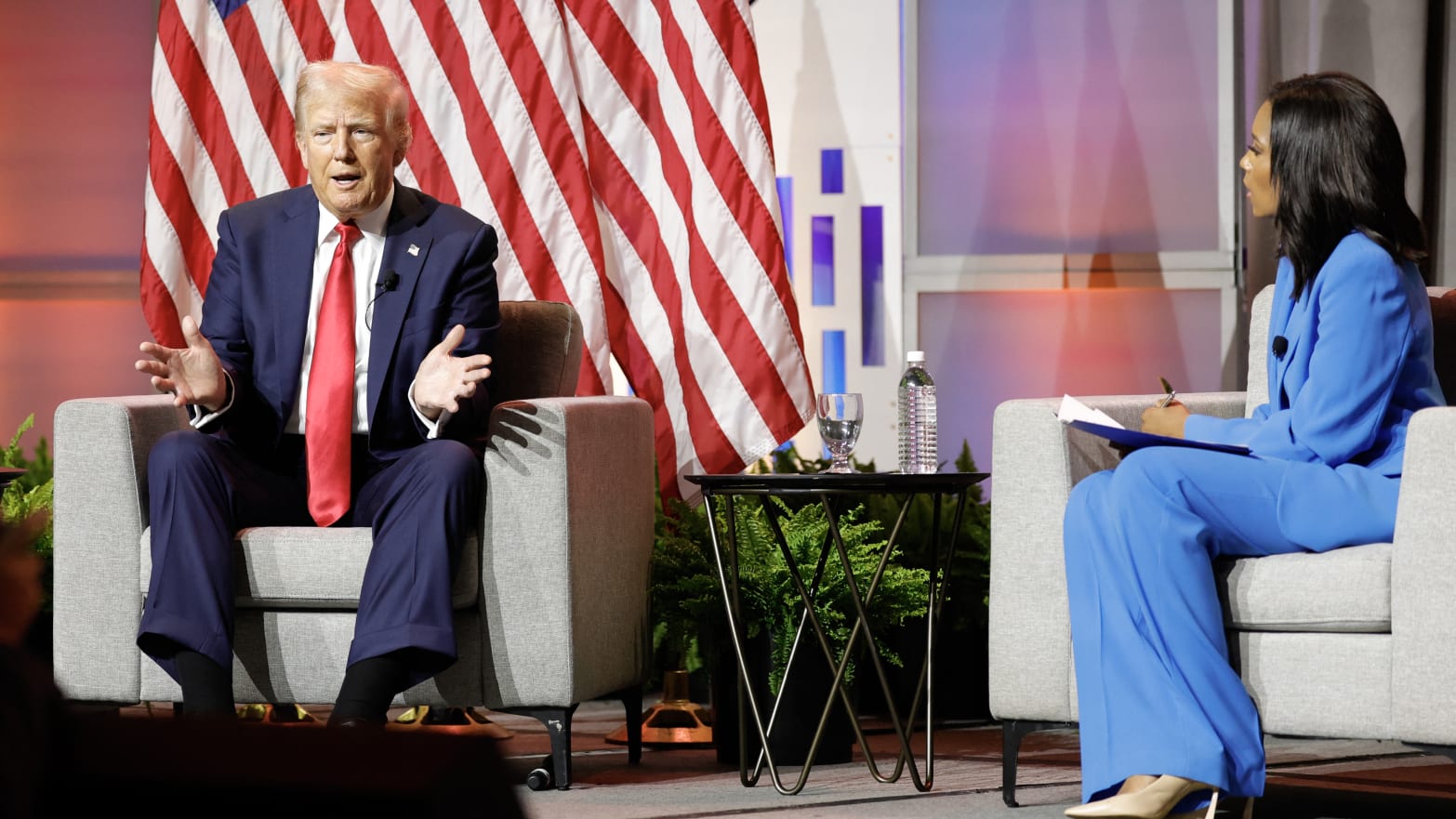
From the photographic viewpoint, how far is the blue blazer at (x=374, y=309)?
2938 millimetres

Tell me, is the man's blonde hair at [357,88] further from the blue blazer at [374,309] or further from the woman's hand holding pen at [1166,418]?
the woman's hand holding pen at [1166,418]

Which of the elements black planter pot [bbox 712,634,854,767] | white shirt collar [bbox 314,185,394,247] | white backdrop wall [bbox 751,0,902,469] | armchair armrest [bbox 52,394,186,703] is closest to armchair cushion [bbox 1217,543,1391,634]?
black planter pot [bbox 712,634,854,767]

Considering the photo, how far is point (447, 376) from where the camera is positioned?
276 cm

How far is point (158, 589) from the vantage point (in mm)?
2660

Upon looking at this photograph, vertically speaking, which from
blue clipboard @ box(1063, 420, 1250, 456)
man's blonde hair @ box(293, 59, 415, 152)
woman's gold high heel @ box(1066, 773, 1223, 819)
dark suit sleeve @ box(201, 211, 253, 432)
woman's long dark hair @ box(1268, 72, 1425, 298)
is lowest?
woman's gold high heel @ box(1066, 773, 1223, 819)

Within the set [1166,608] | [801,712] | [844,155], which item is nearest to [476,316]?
[801,712]

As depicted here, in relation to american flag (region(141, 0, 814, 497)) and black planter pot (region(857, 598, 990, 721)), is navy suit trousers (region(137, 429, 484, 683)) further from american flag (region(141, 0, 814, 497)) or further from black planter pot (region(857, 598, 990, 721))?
black planter pot (region(857, 598, 990, 721))

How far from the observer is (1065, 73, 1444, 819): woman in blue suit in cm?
226

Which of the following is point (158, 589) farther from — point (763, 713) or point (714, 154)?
point (714, 154)

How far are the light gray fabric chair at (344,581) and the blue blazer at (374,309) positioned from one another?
15 cm

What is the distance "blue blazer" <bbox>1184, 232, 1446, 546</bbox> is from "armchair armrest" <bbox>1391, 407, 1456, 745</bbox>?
0.14m

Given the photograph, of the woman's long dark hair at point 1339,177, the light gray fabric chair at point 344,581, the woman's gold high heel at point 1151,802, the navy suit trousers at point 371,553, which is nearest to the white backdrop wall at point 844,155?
the light gray fabric chair at point 344,581

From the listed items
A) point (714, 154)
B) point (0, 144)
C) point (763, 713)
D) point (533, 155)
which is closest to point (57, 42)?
point (0, 144)

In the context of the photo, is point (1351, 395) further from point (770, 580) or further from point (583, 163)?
point (583, 163)
